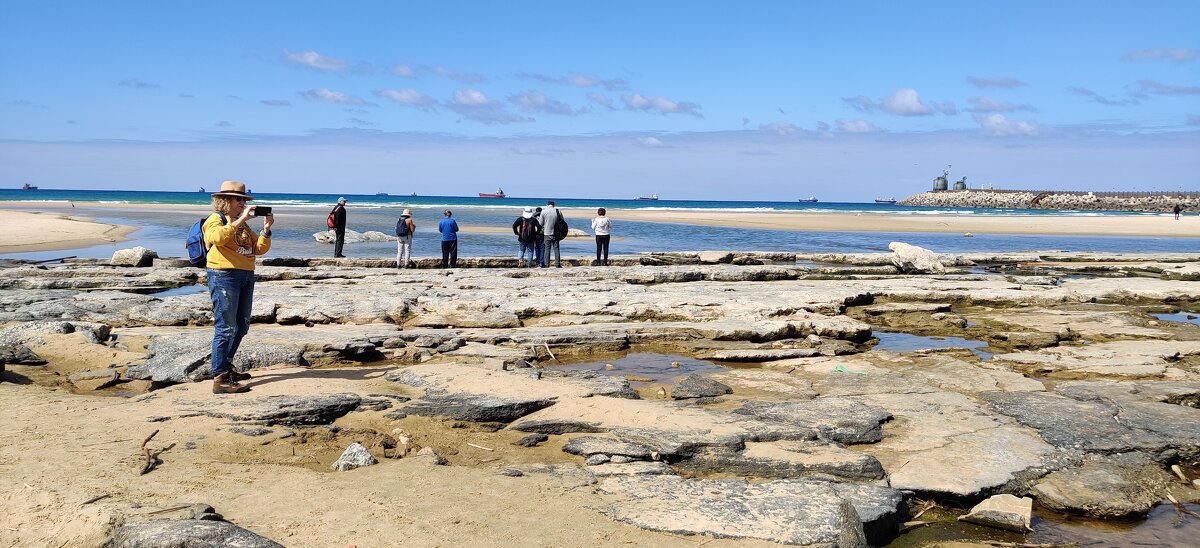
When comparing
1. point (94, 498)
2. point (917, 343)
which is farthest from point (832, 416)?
point (94, 498)

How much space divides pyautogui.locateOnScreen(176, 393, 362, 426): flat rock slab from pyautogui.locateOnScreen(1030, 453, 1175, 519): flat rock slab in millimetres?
5115

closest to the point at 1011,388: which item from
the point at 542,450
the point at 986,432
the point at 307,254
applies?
the point at 986,432

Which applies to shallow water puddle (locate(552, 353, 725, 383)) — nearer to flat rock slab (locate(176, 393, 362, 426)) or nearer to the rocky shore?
the rocky shore

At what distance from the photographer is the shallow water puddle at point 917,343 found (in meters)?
10.1

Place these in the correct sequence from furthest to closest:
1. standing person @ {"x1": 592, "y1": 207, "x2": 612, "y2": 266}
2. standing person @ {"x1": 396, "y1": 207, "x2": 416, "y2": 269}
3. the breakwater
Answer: the breakwater, standing person @ {"x1": 592, "y1": 207, "x2": 612, "y2": 266}, standing person @ {"x1": 396, "y1": 207, "x2": 416, "y2": 269}

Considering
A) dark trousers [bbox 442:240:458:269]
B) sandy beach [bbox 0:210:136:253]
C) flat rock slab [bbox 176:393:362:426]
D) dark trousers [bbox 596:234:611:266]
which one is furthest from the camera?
sandy beach [bbox 0:210:136:253]

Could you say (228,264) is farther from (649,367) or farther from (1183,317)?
(1183,317)

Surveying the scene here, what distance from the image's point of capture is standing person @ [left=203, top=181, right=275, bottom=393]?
251 inches

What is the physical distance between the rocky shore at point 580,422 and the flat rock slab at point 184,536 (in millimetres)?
16

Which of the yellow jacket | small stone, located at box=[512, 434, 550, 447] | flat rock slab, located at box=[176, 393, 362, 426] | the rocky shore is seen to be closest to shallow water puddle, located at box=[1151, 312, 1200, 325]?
the rocky shore

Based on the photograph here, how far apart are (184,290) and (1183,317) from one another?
689 inches

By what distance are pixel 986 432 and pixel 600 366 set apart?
4.05 m

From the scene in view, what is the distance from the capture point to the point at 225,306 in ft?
21.2

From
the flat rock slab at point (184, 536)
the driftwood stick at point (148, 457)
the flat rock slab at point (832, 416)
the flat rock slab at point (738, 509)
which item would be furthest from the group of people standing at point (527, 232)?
the flat rock slab at point (184, 536)
